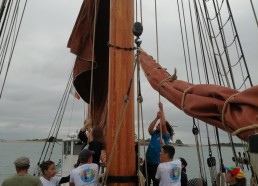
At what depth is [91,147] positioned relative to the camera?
381 cm

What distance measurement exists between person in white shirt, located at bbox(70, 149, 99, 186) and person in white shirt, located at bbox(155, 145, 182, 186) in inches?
31.2

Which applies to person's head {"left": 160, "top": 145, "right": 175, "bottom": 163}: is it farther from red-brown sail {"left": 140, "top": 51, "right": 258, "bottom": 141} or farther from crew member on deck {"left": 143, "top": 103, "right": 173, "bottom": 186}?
red-brown sail {"left": 140, "top": 51, "right": 258, "bottom": 141}

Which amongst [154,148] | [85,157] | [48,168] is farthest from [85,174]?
[154,148]

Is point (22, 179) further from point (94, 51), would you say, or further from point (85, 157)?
point (94, 51)

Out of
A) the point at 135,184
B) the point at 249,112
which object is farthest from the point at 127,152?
the point at 249,112

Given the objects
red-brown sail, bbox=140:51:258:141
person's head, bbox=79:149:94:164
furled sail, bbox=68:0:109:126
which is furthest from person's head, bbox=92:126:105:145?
red-brown sail, bbox=140:51:258:141

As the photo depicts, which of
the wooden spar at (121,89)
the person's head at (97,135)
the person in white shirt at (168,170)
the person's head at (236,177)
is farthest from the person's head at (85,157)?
the person's head at (236,177)

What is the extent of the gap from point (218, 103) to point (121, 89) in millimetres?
1471

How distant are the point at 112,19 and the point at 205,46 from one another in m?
3.16

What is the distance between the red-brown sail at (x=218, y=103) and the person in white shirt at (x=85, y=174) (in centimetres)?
120

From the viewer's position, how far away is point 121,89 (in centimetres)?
329

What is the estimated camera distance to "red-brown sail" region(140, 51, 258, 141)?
175cm

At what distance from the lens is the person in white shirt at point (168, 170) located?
368 centimetres

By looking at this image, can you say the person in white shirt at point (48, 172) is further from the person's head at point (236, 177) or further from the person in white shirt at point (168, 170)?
the person's head at point (236, 177)
